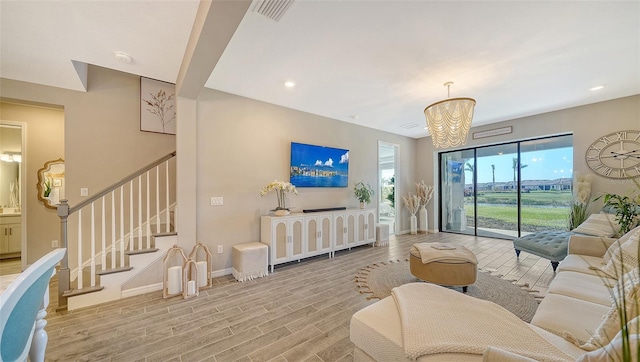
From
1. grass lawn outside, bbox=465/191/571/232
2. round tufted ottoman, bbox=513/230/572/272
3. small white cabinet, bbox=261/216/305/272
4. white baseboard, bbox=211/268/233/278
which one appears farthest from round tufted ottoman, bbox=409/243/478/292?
grass lawn outside, bbox=465/191/571/232

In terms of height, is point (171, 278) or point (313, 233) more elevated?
point (313, 233)

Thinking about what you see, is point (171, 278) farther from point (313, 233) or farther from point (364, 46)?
point (364, 46)

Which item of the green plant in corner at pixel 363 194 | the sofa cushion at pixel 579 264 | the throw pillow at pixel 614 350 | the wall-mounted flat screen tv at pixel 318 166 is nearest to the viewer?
the throw pillow at pixel 614 350

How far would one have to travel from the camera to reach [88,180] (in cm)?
341

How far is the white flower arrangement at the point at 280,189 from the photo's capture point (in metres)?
3.80

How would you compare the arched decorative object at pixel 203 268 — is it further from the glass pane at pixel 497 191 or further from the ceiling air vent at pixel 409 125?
the glass pane at pixel 497 191

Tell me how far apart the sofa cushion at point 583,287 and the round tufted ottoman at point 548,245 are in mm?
1260

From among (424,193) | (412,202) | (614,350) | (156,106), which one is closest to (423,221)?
A: (412,202)

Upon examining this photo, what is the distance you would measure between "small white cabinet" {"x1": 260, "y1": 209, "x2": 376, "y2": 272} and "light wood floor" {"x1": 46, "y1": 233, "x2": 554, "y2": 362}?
1.44ft

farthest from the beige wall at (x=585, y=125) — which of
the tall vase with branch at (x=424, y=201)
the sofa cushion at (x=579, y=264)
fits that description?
the sofa cushion at (x=579, y=264)

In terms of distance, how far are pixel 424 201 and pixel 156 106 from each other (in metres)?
6.49

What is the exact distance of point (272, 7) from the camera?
1.89 metres

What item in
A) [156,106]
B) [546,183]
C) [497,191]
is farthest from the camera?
[497,191]

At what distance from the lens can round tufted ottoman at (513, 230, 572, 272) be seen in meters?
3.12
